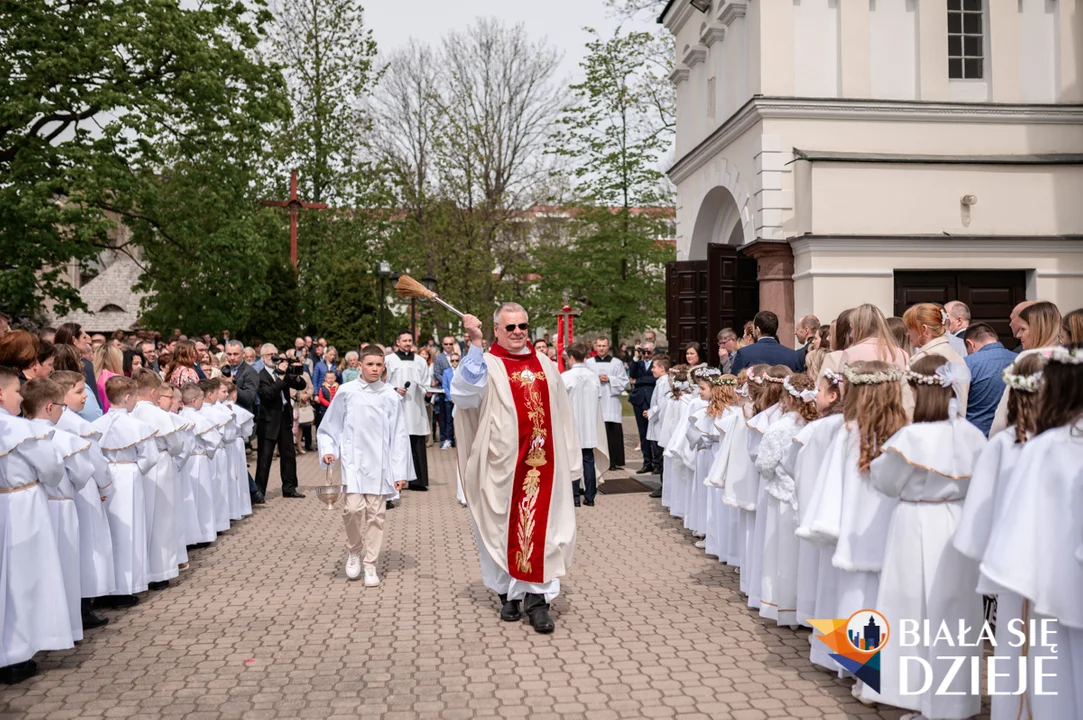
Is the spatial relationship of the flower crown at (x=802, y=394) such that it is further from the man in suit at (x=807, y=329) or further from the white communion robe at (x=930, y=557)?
the man in suit at (x=807, y=329)

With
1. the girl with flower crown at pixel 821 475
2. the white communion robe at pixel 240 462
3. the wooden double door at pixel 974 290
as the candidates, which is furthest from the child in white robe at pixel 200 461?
the wooden double door at pixel 974 290

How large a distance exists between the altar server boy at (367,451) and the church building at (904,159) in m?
9.31

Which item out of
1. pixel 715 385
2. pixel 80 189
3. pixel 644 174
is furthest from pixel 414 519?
pixel 644 174

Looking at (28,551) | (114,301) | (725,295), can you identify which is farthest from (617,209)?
(114,301)

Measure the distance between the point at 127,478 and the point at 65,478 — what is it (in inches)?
61.1

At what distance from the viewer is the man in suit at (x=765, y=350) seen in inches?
384

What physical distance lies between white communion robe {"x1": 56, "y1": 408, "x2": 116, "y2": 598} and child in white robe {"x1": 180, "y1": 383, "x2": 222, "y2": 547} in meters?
2.95

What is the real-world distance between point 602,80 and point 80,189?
16.1m

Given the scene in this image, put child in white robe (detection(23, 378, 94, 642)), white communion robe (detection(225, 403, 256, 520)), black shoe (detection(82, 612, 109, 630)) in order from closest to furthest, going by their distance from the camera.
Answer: child in white robe (detection(23, 378, 94, 642)), black shoe (detection(82, 612, 109, 630)), white communion robe (detection(225, 403, 256, 520))

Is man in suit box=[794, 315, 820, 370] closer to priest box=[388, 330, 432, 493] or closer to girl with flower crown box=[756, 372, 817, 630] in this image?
girl with flower crown box=[756, 372, 817, 630]

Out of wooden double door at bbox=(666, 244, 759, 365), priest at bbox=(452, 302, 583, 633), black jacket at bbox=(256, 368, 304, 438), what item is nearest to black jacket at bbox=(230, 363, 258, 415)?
black jacket at bbox=(256, 368, 304, 438)

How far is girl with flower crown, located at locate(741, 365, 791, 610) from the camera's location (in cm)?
757

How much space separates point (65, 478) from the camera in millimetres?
6598

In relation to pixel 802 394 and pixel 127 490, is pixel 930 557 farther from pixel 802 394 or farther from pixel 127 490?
pixel 127 490
